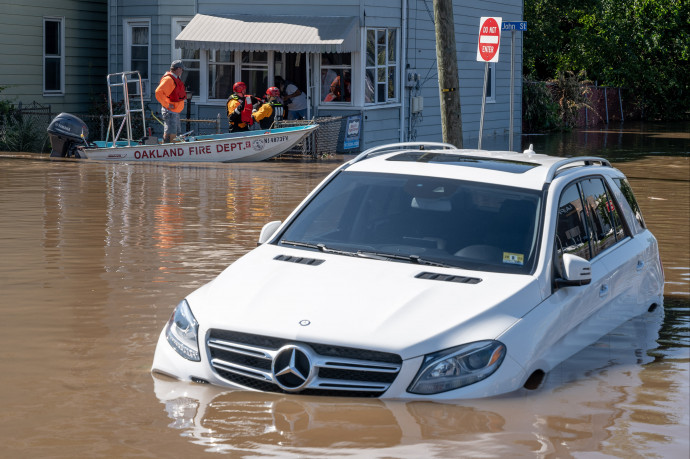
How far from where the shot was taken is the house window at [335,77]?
2461cm

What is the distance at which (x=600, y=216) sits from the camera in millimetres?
7758

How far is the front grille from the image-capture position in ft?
18.3

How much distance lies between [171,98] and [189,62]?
13.4 ft

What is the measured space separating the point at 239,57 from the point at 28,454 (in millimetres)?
20592

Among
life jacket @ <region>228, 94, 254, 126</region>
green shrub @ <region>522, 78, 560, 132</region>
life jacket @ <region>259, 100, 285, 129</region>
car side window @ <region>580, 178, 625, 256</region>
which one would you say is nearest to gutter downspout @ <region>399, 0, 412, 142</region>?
life jacket @ <region>259, 100, 285, 129</region>

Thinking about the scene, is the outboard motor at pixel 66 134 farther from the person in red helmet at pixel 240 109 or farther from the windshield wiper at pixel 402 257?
the windshield wiper at pixel 402 257

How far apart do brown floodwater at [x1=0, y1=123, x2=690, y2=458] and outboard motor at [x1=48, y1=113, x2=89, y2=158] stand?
299 inches

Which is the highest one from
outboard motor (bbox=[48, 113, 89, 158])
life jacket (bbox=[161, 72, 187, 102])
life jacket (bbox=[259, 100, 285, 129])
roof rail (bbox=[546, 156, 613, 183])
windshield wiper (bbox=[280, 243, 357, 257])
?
life jacket (bbox=[161, 72, 187, 102])

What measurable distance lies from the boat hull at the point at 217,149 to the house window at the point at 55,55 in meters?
4.55

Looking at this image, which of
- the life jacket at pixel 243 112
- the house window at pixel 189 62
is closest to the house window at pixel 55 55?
the house window at pixel 189 62

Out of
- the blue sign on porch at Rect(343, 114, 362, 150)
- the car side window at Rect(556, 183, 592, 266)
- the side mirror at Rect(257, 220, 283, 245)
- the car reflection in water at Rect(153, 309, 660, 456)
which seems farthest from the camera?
the blue sign on porch at Rect(343, 114, 362, 150)

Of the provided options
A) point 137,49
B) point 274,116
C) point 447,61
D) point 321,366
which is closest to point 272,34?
point 274,116

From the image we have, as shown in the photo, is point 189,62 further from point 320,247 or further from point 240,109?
point 320,247

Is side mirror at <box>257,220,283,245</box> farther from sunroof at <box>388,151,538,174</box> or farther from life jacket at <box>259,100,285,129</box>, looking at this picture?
life jacket at <box>259,100,285,129</box>
